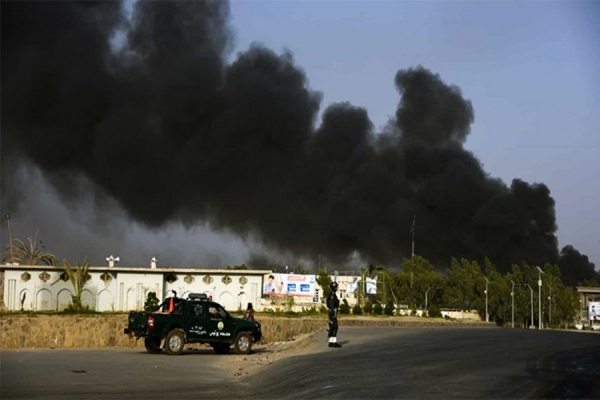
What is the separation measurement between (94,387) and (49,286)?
38.1 meters

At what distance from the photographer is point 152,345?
2569cm

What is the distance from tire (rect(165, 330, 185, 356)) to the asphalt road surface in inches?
11.9

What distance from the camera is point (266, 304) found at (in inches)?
2490

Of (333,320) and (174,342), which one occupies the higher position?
(333,320)

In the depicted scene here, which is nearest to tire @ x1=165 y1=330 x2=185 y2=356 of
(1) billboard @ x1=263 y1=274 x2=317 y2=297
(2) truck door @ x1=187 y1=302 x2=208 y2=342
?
(2) truck door @ x1=187 y1=302 x2=208 y2=342

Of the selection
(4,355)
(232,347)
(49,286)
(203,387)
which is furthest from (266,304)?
(203,387)

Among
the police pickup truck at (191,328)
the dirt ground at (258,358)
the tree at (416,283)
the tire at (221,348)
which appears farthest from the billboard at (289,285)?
the police pickup truck at (191,328)

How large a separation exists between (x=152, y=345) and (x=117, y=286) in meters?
28.5

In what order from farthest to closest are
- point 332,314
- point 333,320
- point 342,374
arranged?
1. point 332,314
2. point 333,320
3. point 342,374

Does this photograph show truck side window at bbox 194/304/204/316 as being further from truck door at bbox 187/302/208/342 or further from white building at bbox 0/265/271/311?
white building at bbox 0/265/271/311

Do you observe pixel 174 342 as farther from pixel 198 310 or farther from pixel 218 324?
pixel 218 324

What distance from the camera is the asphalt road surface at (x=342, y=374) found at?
46.2ft

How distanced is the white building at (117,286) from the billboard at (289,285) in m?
15.3

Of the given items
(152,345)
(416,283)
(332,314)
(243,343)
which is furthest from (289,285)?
(332,314)
